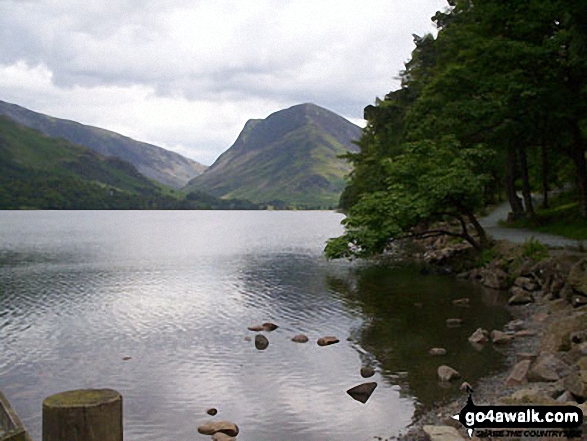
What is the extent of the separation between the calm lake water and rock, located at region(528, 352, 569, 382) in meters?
2.62

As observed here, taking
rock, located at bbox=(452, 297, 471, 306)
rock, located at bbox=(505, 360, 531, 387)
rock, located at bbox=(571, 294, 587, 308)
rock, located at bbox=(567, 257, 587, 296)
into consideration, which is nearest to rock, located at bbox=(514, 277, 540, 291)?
rock, located at bbox=(452, 297, 471, 306)

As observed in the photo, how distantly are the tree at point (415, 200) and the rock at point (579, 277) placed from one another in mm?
11475

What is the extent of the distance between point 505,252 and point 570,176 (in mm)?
29933

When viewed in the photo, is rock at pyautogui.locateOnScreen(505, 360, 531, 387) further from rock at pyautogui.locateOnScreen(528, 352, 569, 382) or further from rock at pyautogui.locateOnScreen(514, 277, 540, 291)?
rock at pyautogui.locateOnScreen(514, 277, 540, 291)

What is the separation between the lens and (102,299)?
130 ft

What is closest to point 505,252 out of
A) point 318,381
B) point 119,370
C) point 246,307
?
point 246,307

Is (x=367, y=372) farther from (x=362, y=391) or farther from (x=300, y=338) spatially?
(x=300, y=338)

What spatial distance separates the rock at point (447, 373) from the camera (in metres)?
19.2

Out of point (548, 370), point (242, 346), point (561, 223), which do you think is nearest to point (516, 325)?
point (548, 370)

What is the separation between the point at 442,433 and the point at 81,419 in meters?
9.32

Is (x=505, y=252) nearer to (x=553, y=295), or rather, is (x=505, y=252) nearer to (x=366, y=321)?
(x=553, y=295)

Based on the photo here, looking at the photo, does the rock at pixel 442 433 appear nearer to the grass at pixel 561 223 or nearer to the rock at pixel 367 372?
the rock at pixel 367 372

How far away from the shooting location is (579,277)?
89.8 ft

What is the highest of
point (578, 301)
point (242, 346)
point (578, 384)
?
point (578, 384)
